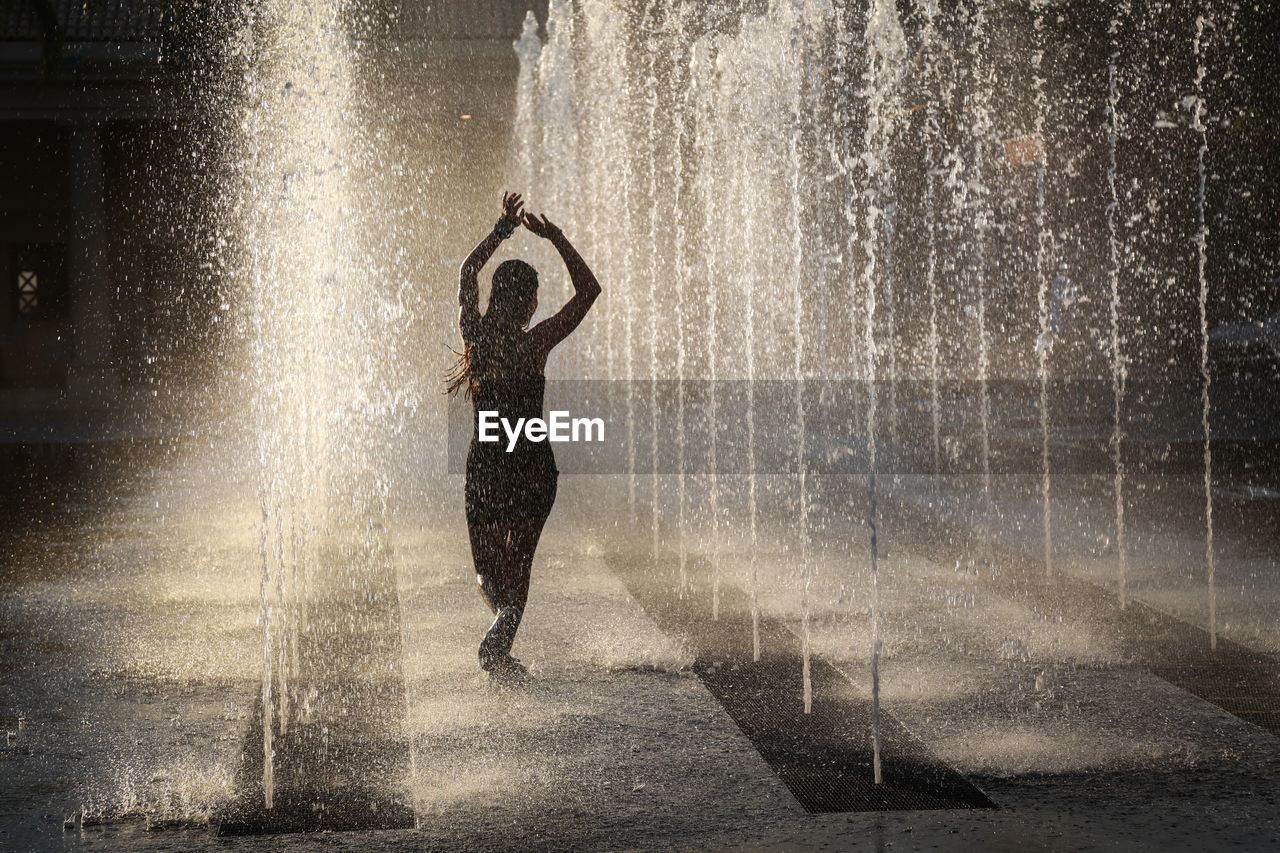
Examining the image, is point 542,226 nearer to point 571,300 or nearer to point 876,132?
point 571,300

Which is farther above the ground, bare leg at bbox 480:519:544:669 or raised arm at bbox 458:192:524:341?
raised arm at bbox 458:192:524:341

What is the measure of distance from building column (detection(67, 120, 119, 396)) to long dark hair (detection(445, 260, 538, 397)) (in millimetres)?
19226

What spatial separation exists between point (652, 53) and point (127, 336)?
12.3 meters

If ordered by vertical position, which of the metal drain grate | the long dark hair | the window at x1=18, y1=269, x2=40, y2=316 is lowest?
the metal drain grate

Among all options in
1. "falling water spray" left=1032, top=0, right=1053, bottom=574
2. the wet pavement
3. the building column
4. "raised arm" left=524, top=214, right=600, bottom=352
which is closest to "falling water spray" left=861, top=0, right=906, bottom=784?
"falling water spray" left=1032, top=0, right=1053, bottom=574

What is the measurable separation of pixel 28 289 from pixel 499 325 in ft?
83.1

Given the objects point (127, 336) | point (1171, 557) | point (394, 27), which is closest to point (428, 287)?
point (127, 336)

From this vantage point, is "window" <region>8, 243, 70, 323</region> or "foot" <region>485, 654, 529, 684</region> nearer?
"foot" <region>485, 654, 529, 684</region>

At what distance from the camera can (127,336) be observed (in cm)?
2764

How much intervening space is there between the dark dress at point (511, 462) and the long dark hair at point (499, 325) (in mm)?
32

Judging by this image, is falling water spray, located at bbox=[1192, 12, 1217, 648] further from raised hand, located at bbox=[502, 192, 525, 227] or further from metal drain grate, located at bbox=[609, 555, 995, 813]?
raised hand, located at bbox=[502, 192, 525, 227]

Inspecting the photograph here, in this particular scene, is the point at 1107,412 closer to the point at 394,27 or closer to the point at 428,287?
the point at 394,27

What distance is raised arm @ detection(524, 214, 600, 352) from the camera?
17.4 ft

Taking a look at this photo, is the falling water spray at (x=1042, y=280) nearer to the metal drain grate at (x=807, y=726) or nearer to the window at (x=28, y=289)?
the metal drain grate at (x=807, y=726)
